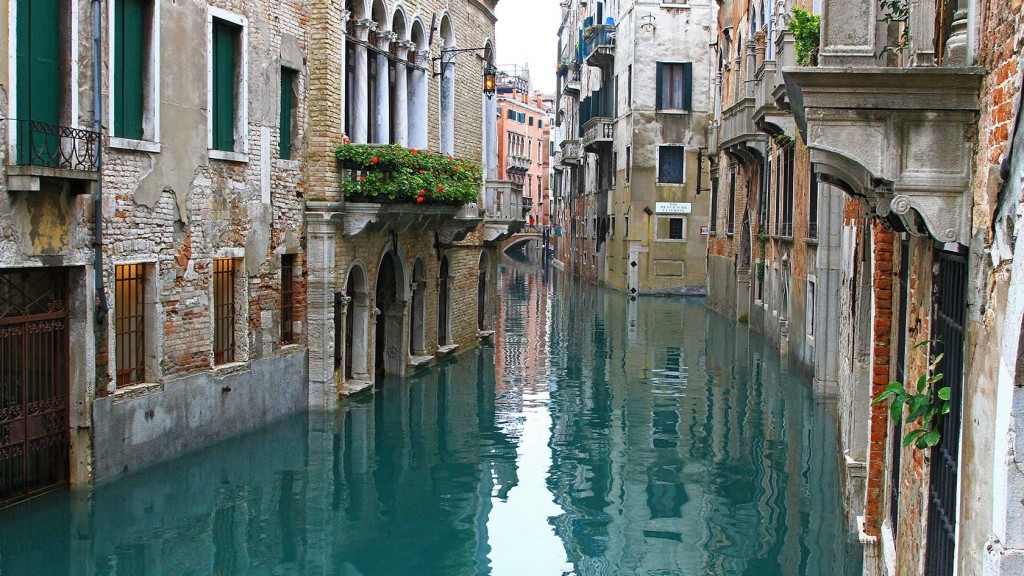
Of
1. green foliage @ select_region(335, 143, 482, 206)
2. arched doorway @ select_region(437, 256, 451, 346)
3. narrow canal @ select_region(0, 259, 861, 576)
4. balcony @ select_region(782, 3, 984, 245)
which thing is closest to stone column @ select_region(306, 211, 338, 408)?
narrow canal @ select_region(0, 259, 861, 576)

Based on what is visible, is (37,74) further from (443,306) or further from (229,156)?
(443,306)

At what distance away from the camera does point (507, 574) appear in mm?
8703

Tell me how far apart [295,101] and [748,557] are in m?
8.55

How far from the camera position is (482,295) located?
24.6 meters

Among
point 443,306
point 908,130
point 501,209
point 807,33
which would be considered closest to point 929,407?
point 908,130

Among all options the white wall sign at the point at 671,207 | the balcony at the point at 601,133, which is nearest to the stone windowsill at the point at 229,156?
the white wall sign at the point at 671,207

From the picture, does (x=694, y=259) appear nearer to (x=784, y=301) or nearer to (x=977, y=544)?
(x=784, y=301)

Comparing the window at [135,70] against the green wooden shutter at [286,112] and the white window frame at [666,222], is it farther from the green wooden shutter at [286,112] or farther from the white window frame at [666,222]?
the white window frame at [666,222]

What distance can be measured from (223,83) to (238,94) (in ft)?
0.81

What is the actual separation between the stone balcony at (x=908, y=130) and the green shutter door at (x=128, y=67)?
773 cm

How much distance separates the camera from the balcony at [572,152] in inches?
2002

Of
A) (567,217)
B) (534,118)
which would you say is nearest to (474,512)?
(567,217)

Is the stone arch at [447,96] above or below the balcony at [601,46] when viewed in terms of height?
below

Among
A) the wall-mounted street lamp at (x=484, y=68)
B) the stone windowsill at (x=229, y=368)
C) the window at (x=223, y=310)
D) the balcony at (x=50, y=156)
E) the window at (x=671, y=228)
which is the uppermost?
the wall-mounted street lamp at (x=484, y=68)
